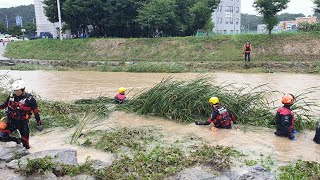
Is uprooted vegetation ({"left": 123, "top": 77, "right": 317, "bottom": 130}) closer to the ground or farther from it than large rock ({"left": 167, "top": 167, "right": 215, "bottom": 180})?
farther from it

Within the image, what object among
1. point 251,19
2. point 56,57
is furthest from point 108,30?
point 251,19

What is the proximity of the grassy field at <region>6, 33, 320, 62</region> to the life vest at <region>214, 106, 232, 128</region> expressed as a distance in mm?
19705

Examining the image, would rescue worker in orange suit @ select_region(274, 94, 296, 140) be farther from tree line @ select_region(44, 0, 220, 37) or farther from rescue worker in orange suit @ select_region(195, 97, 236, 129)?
tree line @ select_region(44, 0, 220, 37)

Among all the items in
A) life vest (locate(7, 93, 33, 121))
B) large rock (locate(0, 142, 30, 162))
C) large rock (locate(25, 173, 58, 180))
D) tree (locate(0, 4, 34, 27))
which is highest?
tree (locate(0, 4, 34, 27))

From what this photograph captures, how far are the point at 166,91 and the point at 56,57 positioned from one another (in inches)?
1051

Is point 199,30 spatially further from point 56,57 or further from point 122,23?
point 56,57

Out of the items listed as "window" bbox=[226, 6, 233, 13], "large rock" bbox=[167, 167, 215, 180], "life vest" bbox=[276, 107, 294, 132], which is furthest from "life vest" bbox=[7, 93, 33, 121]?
"window" bbox=[226, 6, 233, 13]

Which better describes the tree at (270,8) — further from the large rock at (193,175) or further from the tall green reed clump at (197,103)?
the large rock at (193,175)

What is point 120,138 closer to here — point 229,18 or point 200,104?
point 200,104

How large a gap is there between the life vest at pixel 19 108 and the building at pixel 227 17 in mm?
65268

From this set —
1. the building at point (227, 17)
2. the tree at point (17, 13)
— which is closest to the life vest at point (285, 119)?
the building at point (227, 17)

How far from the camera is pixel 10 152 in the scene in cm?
636

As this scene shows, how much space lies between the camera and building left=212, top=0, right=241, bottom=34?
7064cm

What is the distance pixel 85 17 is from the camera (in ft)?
133
